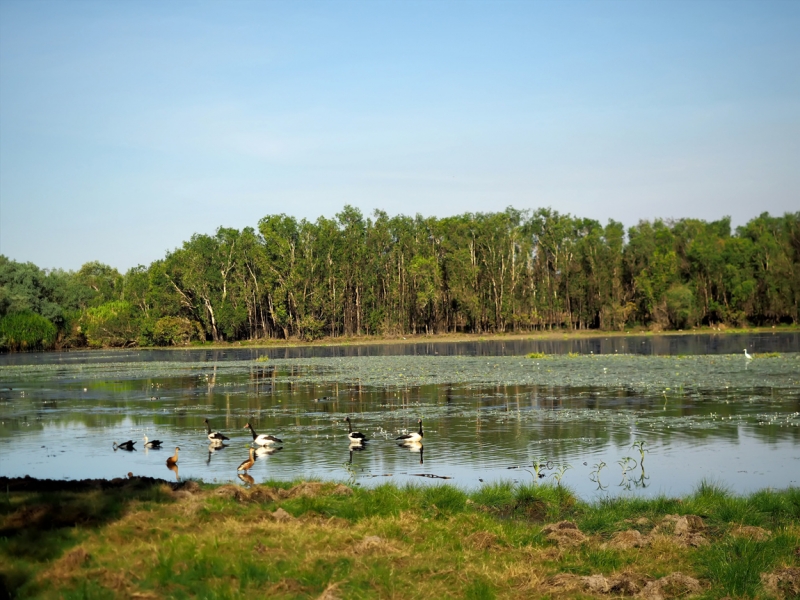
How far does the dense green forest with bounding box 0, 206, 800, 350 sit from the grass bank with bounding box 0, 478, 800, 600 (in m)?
95.2

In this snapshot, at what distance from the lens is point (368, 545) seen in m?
9.60

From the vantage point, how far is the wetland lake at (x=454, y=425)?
1759 cm

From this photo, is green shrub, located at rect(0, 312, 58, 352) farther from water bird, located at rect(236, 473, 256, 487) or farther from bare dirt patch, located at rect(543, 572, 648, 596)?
bare dirt patch, located at rect(543, 572, 648, 596)

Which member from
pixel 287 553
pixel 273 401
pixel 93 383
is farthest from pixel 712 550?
pixel 93 383

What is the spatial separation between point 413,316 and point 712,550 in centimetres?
10512

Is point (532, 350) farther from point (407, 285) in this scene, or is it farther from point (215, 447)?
point (215, 447)

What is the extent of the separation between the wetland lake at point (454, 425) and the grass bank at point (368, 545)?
12.2ft

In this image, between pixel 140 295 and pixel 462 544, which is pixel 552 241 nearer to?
pixel 140 295

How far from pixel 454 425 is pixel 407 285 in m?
88.8

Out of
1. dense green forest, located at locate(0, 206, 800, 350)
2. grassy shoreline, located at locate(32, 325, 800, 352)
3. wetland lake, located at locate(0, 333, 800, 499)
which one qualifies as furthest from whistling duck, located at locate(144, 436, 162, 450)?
dense green forest, located at locate(0, 206, 800, 350)

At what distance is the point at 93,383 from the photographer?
152 feet

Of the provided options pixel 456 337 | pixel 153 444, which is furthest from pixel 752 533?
pixel 456 337

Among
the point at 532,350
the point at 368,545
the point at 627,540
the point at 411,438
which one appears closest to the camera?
the point at 368,545

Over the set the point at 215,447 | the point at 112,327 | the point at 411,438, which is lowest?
the point at 215,447
